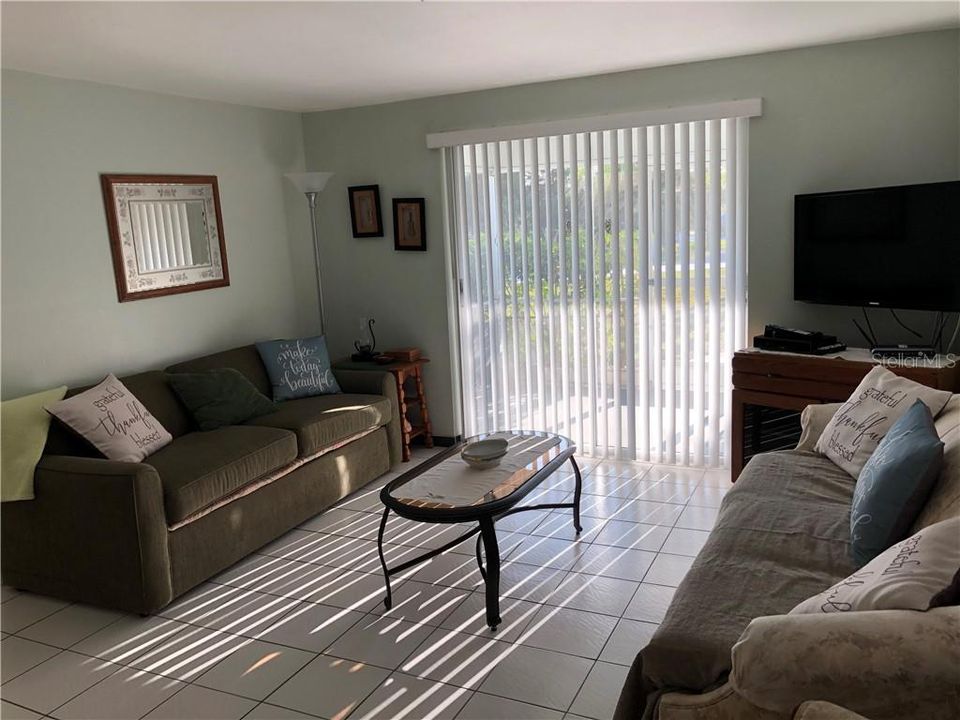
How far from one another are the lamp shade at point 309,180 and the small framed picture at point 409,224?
0.49 metres

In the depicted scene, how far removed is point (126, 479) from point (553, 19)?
258 cm

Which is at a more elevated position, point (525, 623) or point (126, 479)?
point (126, 479)

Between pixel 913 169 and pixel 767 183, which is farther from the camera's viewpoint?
pixel 767 183

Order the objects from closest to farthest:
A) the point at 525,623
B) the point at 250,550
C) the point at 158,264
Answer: the point at 525,623 → the point at 250,550 → the point at 158,264

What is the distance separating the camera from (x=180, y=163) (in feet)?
15.3

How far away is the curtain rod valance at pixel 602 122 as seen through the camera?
14.1 feet

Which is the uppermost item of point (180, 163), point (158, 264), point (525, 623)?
point (180, 163)

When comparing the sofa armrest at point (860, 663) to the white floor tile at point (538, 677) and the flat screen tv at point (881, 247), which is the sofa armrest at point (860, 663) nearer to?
the white floor tile at point (538, 677)

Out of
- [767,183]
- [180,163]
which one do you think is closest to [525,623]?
[767,183]

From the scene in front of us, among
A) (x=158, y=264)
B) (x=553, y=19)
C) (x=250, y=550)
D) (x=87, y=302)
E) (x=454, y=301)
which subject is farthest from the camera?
(x=454, y=301)

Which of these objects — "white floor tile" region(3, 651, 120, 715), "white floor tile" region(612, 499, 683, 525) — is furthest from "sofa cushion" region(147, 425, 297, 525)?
"white floor tile" region(612, 499, 683, 525)

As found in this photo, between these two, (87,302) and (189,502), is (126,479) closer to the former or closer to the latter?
(189,502)

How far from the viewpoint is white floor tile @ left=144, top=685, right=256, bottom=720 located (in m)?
2.59

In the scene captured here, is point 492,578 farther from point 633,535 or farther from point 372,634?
point 633,535
